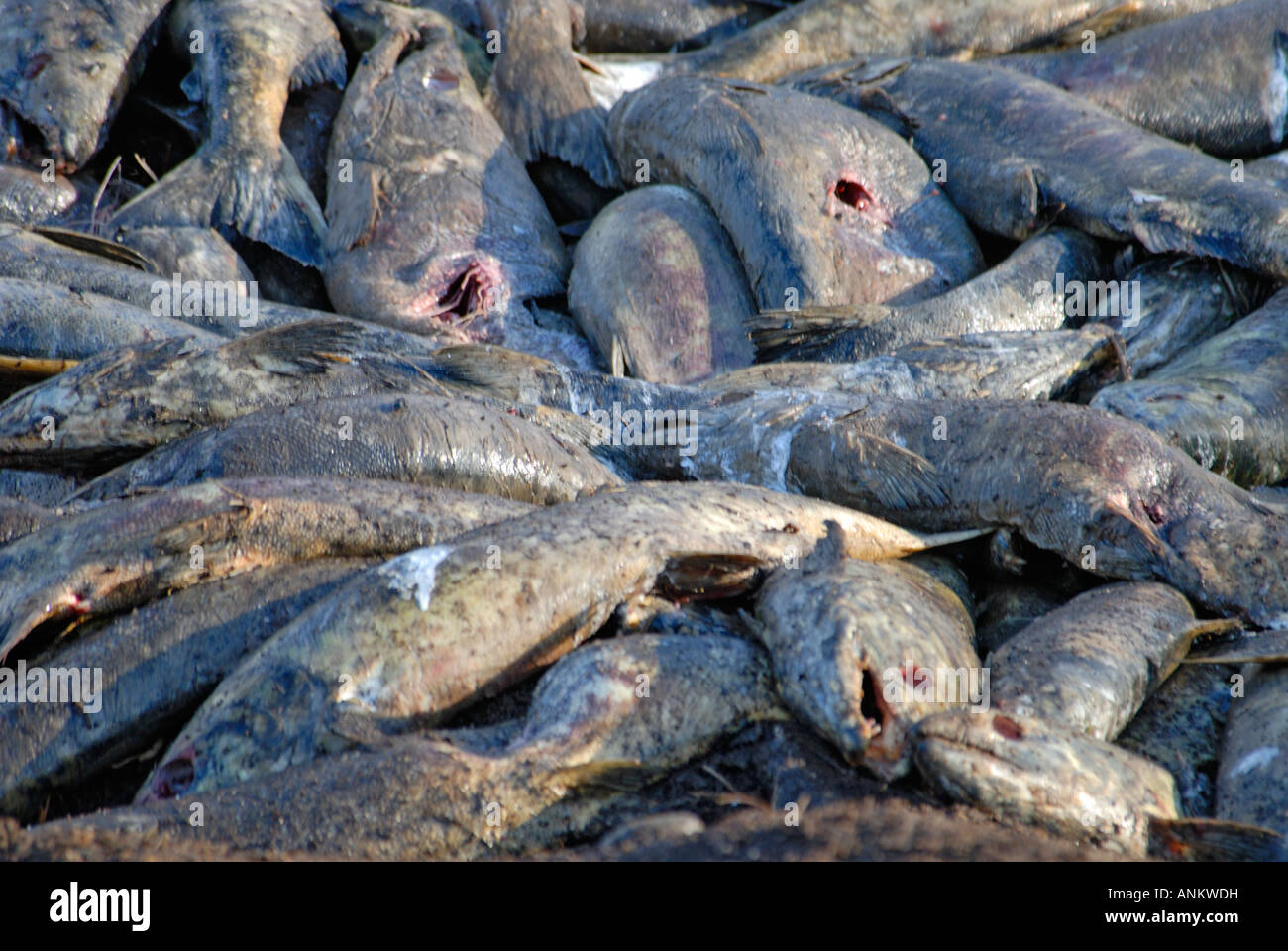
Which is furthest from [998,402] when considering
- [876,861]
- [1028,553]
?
[876,861]

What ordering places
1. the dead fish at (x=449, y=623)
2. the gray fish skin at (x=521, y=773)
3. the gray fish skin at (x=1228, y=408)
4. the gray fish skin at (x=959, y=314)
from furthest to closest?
the gray fish skin at (x=959, y=314) → the gray fish skin at (x=1228, y=408) → the dead fish at (x=449, y=623) → the gray fish skin at (x=521, y=773)

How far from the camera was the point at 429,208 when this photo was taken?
21.9 feet

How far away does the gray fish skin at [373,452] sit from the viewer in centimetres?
422

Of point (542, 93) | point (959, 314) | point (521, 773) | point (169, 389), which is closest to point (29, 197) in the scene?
point (169, 389)

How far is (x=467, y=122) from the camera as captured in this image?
279 inches

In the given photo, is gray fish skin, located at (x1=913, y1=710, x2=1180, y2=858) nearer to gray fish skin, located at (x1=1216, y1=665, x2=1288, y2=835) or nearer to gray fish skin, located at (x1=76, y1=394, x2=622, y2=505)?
gray fish skin, located at (x1=1216, y1=665, x2=1288, y2=835)

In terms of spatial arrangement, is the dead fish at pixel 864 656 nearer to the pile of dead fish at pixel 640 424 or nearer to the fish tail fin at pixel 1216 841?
the pile of dead fish at pixel 640 424

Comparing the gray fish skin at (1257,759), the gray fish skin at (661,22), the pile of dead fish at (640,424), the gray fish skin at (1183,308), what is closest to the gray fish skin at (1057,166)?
the pile of dead fish at (640,424)

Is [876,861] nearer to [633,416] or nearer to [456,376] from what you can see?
[633,416]

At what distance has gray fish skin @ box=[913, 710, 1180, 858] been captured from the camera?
2854 mm

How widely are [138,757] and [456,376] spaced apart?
2.18 m

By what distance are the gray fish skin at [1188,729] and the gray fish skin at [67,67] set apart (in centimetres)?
644

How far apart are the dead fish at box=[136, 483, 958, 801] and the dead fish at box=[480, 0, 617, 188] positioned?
3919 millimetres

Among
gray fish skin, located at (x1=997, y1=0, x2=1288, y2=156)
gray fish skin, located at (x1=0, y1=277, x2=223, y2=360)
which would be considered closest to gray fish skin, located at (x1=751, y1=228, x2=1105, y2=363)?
gray fish skin, located at (x1=997, y1=0, x2=1288, y2=156)
